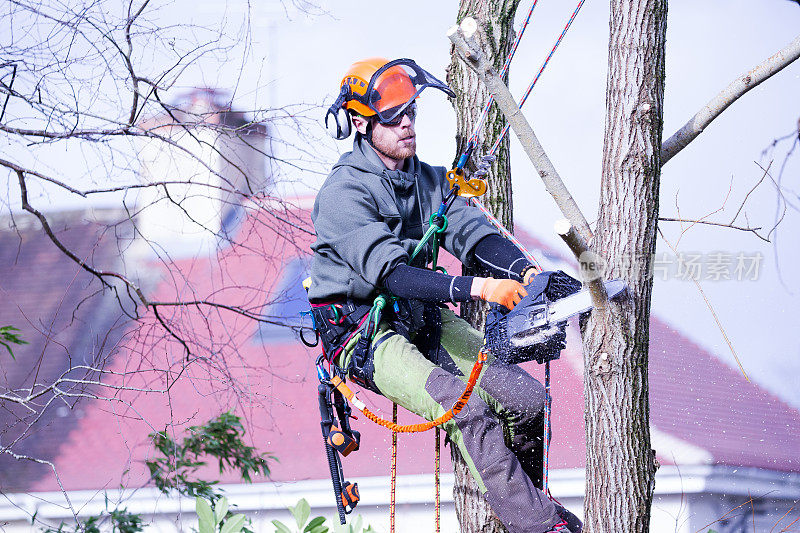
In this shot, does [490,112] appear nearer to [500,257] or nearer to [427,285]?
[500,257]

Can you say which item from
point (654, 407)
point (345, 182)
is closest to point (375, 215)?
point (345, 182)

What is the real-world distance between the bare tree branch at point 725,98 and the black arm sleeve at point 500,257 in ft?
1.79

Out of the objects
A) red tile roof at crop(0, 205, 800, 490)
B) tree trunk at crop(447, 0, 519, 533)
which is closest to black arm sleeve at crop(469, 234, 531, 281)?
tree trunk at crop(447, 0, 519, 533)

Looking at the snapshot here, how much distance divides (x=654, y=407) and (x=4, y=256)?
9.02m

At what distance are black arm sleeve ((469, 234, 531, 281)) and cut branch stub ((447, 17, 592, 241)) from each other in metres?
0.34

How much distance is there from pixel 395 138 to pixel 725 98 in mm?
1029

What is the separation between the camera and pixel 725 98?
2.36 m

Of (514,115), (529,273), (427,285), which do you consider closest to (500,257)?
(529,273)

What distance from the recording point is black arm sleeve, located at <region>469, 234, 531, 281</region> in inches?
101

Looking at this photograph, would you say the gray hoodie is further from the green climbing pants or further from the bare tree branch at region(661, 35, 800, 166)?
the bare tree branch at region(661, 35, 800, 166)

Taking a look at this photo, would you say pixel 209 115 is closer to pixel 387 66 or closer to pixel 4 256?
pixel 387 66

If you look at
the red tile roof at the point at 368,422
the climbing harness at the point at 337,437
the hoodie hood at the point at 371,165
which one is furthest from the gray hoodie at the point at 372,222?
the red tile roof at the point at 368,422

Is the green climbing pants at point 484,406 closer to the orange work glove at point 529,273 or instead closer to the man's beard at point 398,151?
the orange work glove at point 529,273

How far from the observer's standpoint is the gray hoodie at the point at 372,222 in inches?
92.7
